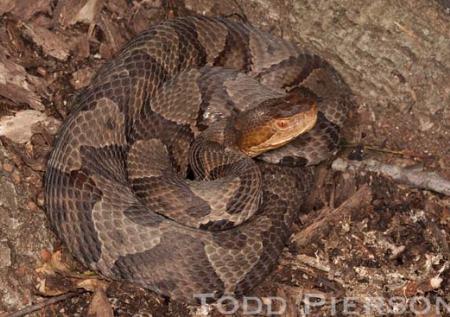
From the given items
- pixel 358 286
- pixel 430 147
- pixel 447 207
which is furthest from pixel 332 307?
pixel 430 147

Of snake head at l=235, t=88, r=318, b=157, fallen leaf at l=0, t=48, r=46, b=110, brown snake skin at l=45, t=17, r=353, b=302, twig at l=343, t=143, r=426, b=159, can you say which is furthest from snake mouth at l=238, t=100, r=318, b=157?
fallen leaf at l=0, t=48, r=46, b=110

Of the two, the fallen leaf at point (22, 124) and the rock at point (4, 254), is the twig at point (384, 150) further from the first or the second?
the rock at point (4, 254)

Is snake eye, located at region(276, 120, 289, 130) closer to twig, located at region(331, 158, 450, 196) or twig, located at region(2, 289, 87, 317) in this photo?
twig, located at region(331, 158, 450, 196)

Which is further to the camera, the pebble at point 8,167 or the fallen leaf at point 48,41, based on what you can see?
the fallen leaf at point 48,41

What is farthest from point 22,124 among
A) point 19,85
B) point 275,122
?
point 275,122

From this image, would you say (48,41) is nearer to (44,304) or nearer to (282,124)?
(282,124)

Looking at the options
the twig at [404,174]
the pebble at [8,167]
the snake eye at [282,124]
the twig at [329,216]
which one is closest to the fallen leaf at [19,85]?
the pebble at [8,167]
